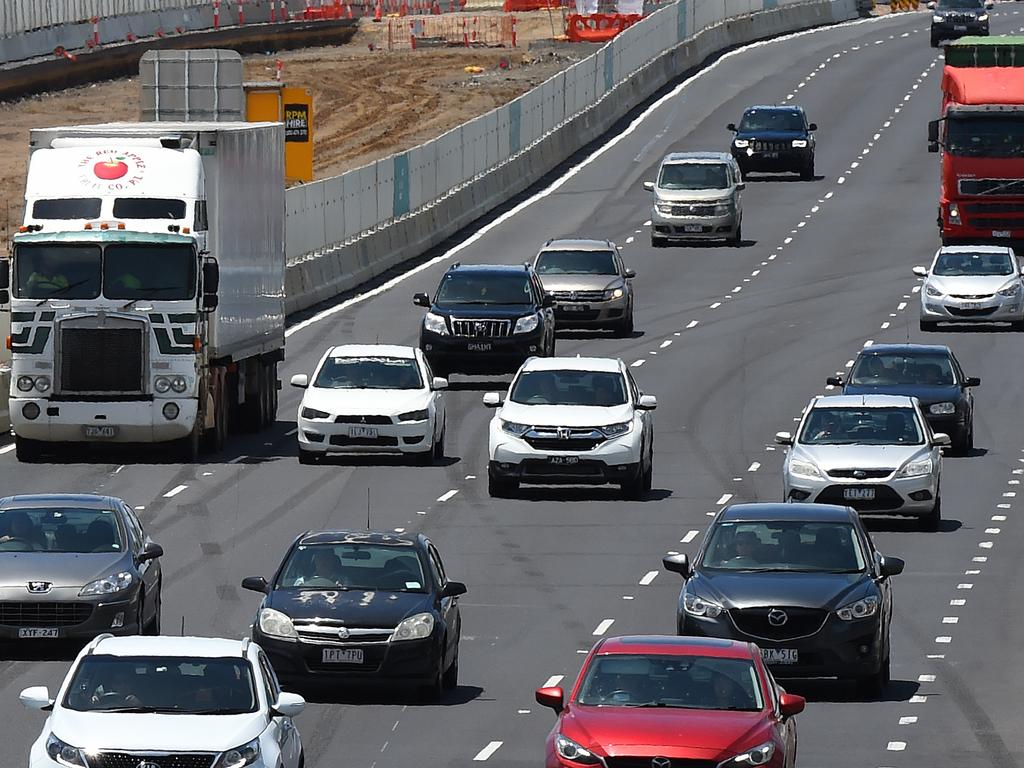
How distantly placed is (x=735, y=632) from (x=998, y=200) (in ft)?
126

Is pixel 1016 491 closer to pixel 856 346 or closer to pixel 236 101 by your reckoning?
pixel 856 346

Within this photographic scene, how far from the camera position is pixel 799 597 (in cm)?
2078

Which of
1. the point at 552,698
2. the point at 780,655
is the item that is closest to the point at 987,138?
the point at 780,655

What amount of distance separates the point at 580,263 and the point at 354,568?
92.6 feet

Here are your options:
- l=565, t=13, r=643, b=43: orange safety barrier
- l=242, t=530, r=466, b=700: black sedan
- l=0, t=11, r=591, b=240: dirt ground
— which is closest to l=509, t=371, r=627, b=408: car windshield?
l=242, t=530, r=466, b=700: black sedan

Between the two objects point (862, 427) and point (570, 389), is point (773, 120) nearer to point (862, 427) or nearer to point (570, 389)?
point (570, 389)

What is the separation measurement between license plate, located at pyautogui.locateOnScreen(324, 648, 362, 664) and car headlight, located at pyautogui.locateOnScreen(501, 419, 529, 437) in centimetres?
1181

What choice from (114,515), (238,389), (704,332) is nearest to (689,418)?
(238,389)

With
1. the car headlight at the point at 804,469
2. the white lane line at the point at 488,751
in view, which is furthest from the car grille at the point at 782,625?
the car headlight at the point at 804,469

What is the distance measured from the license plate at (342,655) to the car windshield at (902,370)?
17.5 m

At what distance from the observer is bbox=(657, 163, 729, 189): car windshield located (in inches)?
A: 2360

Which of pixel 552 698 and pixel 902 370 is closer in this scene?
pixel 552 698

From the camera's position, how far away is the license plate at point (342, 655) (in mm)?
19922

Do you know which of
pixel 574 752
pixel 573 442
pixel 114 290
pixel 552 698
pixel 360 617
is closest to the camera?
pixel 574 752
